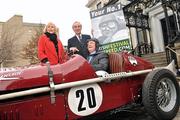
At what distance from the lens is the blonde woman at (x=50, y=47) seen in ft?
16.4

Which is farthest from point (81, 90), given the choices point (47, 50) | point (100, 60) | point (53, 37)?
point (53, 37)

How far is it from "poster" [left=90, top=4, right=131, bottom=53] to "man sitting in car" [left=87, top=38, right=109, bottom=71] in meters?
7.84

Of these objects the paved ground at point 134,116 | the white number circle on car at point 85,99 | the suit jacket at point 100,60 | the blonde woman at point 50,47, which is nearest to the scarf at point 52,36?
the blonde woman at point 50,47

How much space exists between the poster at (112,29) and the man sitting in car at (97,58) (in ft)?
25.7

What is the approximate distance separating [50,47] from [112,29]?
28.6ft

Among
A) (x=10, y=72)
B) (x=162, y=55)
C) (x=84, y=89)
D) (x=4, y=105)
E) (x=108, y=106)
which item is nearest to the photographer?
(x=4, y=105)

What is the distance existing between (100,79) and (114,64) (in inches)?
29.8

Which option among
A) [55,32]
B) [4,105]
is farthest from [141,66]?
[4,105]

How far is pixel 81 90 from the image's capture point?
380 centimetres

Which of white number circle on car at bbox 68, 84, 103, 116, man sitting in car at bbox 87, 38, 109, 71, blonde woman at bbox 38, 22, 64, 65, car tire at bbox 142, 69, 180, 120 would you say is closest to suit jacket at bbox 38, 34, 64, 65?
blonde woman at bbox 38, 22, 64, 65

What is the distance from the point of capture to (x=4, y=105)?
10.6 feet

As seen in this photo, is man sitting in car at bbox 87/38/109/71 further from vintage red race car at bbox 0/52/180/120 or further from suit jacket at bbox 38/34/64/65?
suit jacket at bbox 38/34/64/65

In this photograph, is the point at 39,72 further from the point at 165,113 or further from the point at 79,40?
the point at 79,40

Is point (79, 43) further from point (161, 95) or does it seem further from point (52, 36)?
point (161, 95)
